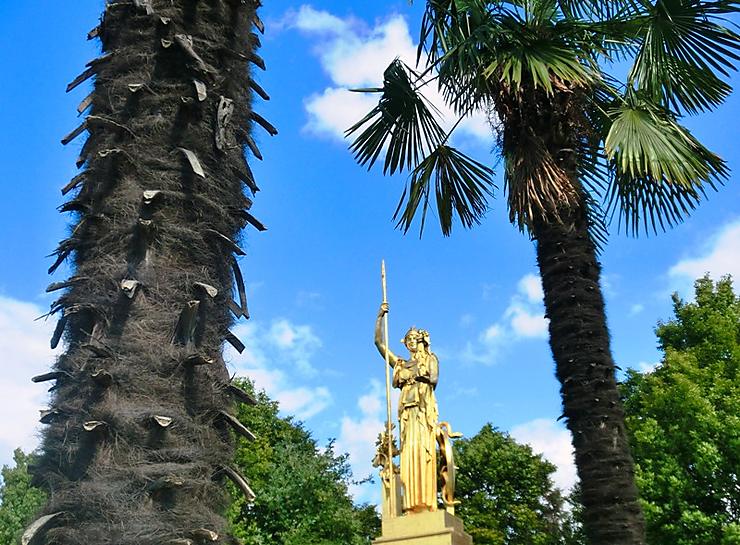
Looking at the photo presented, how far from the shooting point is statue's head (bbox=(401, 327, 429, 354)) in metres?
7.77

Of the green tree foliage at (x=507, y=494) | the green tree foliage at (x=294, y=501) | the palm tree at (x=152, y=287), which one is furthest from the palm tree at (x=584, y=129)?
the green tree foliage at (x=507, y=494)

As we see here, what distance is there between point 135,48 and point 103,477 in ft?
6.43

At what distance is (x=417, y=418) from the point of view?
24.3 ft

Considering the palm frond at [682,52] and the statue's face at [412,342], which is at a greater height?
the palm frond at [682,52]

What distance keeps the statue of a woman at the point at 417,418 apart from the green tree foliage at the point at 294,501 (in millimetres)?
11807

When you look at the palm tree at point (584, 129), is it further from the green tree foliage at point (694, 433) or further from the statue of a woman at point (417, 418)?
the green tree foliage at point (694, 433)

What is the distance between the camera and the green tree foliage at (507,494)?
2441 cm

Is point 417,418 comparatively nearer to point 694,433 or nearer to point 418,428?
point 418,428

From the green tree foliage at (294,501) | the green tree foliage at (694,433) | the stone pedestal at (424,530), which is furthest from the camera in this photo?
the green tree foliage at (294,501)

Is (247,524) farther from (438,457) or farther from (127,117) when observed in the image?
(127,117)

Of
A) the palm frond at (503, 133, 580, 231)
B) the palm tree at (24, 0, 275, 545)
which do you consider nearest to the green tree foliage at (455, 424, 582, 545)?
the palm frond at (503, 133, 580, 231)

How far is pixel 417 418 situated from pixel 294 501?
13.5m

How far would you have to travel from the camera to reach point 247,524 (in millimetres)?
19422

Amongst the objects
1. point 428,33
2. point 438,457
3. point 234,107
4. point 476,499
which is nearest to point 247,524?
point 476,499
